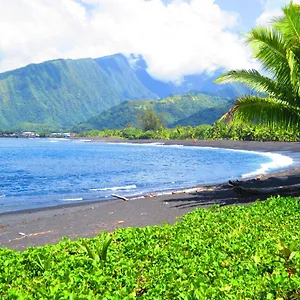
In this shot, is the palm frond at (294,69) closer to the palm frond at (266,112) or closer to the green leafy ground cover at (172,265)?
the palm frond at (266,112)

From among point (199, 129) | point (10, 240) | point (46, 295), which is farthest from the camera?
point (199, 129)

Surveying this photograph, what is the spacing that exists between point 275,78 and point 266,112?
5.06 ft

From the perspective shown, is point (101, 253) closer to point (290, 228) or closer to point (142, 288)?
point (142, 288)

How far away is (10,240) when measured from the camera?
14.5 m

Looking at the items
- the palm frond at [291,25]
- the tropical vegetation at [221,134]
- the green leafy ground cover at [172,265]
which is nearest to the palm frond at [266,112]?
the palm frond at [291,25]

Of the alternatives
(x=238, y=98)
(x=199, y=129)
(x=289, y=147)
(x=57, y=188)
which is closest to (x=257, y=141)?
(x=289, y=147)

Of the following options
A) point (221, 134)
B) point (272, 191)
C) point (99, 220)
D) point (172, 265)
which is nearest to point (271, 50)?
point (272, 191)

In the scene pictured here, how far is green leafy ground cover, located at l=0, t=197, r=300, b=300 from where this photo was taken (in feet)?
19.2

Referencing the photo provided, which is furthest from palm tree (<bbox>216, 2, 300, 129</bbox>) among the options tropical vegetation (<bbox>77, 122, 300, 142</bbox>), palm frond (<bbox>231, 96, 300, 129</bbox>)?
tropical vegetation (<bbox>77, 122, 300, 142</bbox>)

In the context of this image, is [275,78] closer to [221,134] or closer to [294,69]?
[294,69]

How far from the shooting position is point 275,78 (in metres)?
18.4

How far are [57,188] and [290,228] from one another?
29.0 metres

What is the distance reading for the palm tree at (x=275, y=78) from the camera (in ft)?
55.6

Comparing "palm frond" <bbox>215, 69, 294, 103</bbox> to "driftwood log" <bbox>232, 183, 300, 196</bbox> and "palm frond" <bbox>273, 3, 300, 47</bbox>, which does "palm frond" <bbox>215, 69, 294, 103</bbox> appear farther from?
"driftwood log" <bbox>232, 183, 300, 196</bbox>
